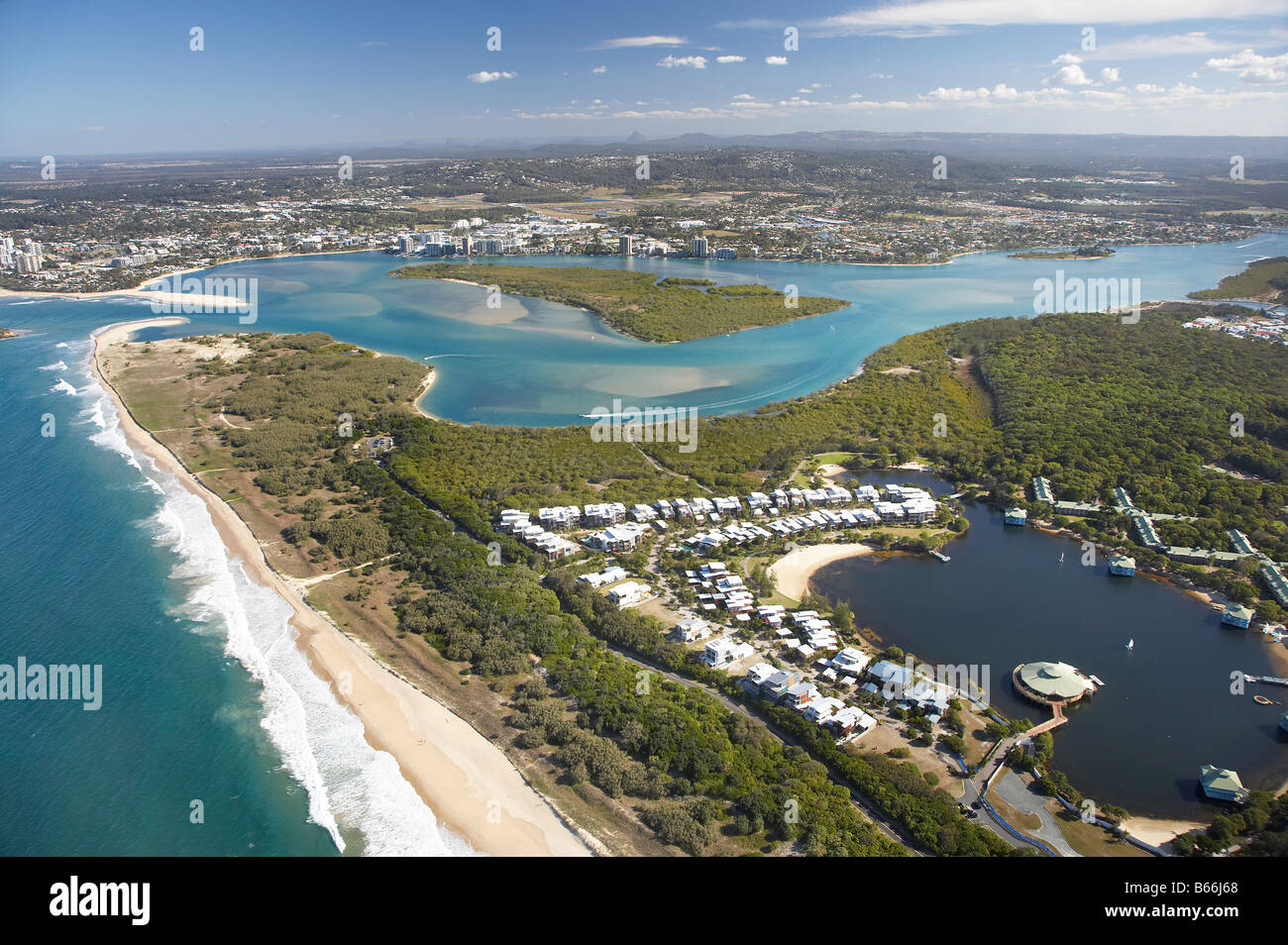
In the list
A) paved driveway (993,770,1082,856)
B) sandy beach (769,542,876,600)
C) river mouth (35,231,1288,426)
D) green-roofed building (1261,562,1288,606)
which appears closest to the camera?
paved driveway (993,770,1082,856)

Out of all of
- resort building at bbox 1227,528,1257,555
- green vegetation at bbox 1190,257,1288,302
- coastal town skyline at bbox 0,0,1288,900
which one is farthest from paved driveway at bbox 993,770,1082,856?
green vegetation at bbox 1190,257,1288,302

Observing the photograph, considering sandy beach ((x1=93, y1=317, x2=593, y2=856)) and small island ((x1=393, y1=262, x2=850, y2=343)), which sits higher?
small island ((x1=393, y1=262, x2=850, y2=343))

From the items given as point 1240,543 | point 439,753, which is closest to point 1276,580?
point 1240,543

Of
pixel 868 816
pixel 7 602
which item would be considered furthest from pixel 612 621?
pixel 7 602

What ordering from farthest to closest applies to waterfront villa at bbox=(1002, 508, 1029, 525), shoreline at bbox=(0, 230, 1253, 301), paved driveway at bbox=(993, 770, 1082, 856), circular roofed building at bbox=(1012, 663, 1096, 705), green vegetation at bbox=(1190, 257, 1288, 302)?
1. shoreline at bbox=(0, 230, 1253, 301)
2. green vegetation at bbox=(1190, 257, 1288, 302)
3. waterfront villa at bbox=(1002, 508, 1029, 525)
4. circular roofed building at bbox=(1012, 663, 1096, 705)
5. paved driveway at bbox=(993, 770, 1082, 856)

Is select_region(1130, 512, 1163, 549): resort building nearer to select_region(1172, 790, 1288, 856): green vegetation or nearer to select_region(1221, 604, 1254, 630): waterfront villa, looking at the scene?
select_region(1221, 604, 1254, 630): waterfront villa

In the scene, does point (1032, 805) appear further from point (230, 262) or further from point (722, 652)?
point (230, 262)

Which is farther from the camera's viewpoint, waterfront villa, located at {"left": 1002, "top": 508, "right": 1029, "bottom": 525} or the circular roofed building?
waterfront villa, located at {"left": 1002, "top": 508, "right": 1029, "bottom": 525}

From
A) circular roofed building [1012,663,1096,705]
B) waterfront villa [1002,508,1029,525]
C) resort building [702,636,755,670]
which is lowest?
circular roofed building [1012,663,1096,705]
